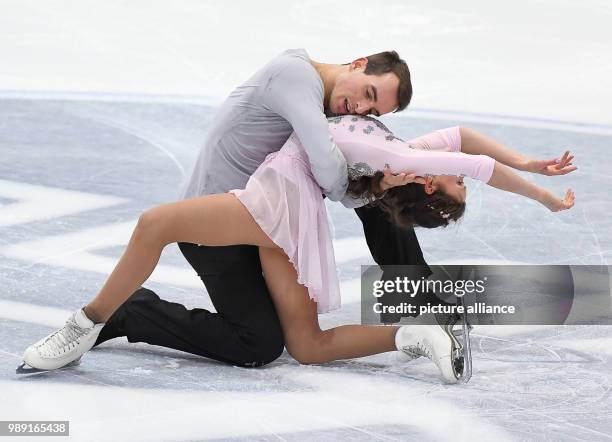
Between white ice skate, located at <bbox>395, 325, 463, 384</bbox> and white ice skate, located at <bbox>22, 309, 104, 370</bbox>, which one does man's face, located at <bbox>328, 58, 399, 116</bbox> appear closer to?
white ice skate, located at <bbox>395, 325, 463, 384</bbox>

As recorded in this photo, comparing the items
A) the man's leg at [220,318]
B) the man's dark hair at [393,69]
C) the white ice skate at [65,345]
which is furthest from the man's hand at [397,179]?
the white ice skate at [65,345]

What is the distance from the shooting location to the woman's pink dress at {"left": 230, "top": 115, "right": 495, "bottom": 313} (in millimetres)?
3250

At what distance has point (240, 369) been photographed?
3367 millimetres

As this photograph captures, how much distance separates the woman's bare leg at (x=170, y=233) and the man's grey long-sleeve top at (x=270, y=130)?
19cm

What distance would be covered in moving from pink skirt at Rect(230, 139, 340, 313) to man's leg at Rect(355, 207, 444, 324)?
0.30m

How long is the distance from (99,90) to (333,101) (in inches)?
129

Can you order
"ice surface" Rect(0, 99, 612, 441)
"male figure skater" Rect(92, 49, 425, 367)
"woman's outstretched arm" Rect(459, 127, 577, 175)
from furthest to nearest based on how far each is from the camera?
"woman's outstretched arm" Rect(459, 127, 577, 175)
"male figure skater" Rect(92, 49, 425, 367)
"ice surface" Rect(0, 99, 612, 441)

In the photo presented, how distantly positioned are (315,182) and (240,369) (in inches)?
23.0

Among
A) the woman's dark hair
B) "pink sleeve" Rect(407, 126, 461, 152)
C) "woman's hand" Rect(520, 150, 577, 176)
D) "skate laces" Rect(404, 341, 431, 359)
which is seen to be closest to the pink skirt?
the woman's dark hair

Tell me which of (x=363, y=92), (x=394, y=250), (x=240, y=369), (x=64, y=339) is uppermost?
(x=363, y=92)

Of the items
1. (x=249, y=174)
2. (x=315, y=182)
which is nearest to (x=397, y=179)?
(x=315, y=182)

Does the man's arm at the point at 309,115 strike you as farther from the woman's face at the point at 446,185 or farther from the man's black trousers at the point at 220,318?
the man's black trousers at the point at 220,318

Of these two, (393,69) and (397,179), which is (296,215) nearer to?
(397,179)

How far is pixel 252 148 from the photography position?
345 centimetres
